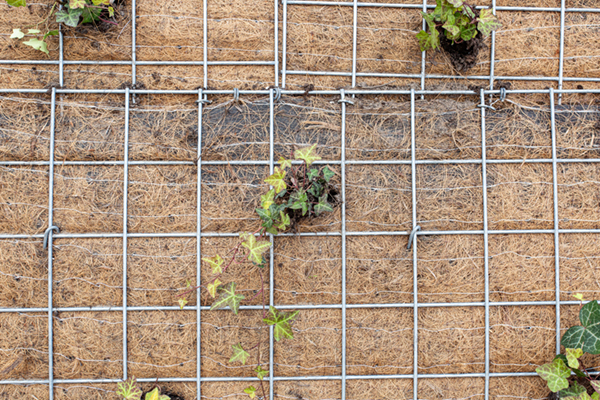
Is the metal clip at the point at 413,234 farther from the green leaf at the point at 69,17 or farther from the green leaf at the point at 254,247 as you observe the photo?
the green leaf at the point at 69,17

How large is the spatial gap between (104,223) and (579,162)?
11.4ft

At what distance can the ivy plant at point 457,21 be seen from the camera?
96.3 inches

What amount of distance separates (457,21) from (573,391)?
2.65 meters

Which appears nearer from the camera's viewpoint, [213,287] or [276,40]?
[213,287]

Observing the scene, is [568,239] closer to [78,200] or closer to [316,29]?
[316,29]

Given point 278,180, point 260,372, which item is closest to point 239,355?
point 260,372

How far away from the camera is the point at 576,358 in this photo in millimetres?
2426

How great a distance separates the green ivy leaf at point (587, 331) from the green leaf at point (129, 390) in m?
2.93

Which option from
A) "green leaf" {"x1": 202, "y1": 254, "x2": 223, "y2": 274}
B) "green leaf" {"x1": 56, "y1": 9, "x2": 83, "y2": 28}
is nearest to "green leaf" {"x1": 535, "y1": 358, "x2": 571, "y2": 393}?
"green leaf" {"x1": 202, "y1": 254, "x2": 223, "y2": 274}

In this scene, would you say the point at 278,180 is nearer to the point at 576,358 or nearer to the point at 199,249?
the point at 199,249

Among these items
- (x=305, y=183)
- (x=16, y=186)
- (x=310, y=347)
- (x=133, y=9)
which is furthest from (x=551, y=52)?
(x=16, y=186)

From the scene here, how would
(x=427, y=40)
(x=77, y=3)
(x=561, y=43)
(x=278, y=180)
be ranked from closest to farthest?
(x=278, y=180) < (x=77, y=3) < (x=427, y=40) < (x=561, y=43)

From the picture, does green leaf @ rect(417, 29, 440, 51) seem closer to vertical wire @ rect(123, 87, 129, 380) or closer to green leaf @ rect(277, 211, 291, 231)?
green leaf @ rect(277, 211, 291, 231)

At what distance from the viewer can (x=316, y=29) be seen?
267cm
